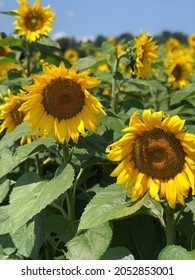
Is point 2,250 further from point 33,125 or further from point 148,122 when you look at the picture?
point 148,122

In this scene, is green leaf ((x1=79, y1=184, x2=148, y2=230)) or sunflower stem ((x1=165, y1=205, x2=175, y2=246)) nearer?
green leaf ((x1=79, y1=184, x2=148, y2=230))

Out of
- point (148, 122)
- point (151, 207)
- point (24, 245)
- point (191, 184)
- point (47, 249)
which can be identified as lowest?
point (47, 249)

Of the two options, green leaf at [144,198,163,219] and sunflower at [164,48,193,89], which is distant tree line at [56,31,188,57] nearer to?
sunflower at [164,48,193,89]

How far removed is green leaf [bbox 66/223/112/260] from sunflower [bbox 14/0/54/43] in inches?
77.9

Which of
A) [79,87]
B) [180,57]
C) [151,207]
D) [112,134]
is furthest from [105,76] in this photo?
[180,57]

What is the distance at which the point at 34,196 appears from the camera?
2186mm

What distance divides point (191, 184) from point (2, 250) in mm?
903

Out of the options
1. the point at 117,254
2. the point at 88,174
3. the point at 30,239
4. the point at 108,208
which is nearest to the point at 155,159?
the point at 108,208

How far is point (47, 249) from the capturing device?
2549 millimetres

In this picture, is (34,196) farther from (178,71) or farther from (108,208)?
(178,71)

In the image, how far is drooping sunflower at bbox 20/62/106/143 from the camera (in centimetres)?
219

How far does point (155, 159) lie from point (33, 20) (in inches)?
88.1

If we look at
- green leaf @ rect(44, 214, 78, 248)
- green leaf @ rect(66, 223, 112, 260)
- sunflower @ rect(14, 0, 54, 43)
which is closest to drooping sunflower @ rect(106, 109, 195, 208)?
green leaf @ rect(66, 223, 112, 260)

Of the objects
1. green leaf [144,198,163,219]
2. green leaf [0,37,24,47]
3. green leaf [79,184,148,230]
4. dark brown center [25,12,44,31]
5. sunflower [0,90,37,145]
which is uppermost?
dark brown center [25,12,44,31]
